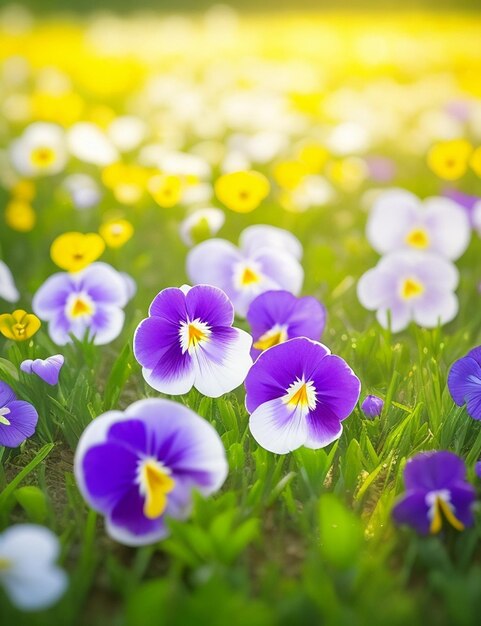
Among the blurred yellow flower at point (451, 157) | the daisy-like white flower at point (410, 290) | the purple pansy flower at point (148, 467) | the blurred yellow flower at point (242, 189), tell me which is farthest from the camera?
the blurred yellow flower at point (451, 157)

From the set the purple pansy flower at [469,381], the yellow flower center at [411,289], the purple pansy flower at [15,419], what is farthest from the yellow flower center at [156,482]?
the yellow flower center at [411,289]

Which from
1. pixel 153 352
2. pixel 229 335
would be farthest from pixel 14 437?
pixel 229 335

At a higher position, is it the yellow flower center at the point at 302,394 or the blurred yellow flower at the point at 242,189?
the blurred yellow flower at the point at 242,189

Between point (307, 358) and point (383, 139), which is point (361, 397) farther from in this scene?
point (383, 139)

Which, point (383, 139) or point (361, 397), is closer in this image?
point (361, 397)

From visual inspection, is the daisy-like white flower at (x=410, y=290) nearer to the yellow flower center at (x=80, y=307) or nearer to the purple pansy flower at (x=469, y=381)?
the purple pansy flower at (x=469, y=381)

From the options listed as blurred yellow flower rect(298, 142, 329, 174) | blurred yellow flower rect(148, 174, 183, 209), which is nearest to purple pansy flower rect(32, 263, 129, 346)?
blurred yellow flower rect(148, 174, 183, 209)
